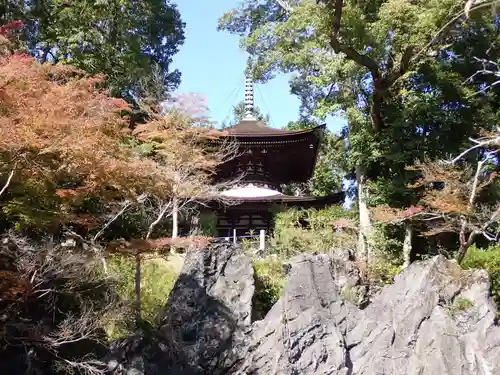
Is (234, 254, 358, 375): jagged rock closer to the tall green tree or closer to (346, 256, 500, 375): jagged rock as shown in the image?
(346, 256, 500, 375): jagged rock

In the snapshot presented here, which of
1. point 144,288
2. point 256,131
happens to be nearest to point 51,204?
point 144,288

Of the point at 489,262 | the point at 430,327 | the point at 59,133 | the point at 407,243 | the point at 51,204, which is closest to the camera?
the point at 59,133

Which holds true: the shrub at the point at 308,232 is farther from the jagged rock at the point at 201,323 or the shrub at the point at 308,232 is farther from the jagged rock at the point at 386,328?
the jagged rock at the point at 386,328

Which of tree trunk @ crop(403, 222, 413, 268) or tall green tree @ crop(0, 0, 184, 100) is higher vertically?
tall green tree @ crop(0, 0, 184, 100)

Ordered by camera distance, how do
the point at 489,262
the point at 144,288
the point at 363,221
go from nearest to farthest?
the point at 144,288, the point at 489,262, the point at 363,221

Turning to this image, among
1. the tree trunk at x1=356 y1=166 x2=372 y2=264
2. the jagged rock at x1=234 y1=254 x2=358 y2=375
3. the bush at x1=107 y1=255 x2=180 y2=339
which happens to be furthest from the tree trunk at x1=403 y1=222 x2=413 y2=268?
the bush at x1=107 y1=255 x2=180 y2=339

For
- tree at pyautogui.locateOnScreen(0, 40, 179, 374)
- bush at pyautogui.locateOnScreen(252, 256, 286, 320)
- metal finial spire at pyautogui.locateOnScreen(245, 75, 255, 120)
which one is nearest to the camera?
tree at pyautogui.locateOnScreen(0, 40, 179, 374)

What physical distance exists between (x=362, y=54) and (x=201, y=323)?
9378 millimetres

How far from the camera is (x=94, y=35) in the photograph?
15211 millimetres

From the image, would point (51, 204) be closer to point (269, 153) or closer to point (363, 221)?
point (269, 153)

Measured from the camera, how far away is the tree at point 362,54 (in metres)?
12.6

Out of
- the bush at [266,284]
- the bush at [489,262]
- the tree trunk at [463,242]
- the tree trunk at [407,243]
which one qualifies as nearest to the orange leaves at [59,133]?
the bush at [266,284]

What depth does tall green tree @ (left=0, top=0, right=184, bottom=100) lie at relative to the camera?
1492cm

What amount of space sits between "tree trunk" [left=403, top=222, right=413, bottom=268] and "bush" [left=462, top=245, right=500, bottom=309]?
5.28 ft
